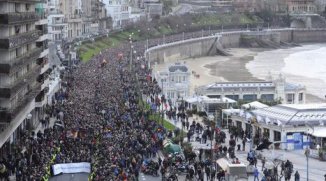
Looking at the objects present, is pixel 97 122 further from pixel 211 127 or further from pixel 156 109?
pixel 156 109

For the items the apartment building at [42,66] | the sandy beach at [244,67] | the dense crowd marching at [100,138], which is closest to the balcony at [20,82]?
the apartment building at [42,66]

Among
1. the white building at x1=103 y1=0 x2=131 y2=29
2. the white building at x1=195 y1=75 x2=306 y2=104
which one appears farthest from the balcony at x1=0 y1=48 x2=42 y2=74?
the white building at x1=103 y1=0 x2=131 y2=29

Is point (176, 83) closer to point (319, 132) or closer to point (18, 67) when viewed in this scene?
point (319, 132)

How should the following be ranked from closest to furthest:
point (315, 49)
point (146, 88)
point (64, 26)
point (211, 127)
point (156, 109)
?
point (211, 127) < point (156, 109) < point (146, 88) < point (64, 26) < point (315, 49)

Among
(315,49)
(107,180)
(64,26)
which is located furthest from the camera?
(315,49)

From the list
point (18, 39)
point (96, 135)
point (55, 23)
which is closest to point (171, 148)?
point (96, 135)

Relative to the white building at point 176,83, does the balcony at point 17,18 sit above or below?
above

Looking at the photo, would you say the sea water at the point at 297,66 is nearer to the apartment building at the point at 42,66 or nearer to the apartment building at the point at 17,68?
the apartment building at the point at 42,66

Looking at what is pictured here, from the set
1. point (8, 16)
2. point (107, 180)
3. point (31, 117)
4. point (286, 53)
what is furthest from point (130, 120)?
point (286, 53)
